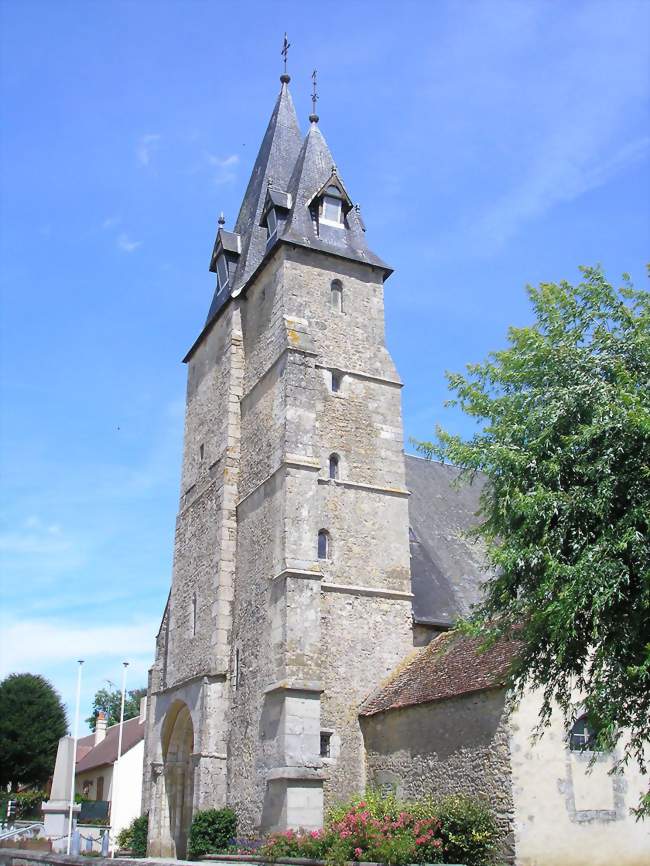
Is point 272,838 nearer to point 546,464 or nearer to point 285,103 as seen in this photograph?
point 546,464

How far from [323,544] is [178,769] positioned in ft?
24.4

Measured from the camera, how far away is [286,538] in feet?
56.9

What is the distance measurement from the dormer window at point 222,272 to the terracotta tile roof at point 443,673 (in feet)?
39.3

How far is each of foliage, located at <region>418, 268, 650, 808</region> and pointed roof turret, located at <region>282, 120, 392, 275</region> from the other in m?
11.0

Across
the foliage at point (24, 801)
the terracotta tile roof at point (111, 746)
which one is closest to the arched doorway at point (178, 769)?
the terracotta tile roof at point (111, 746)

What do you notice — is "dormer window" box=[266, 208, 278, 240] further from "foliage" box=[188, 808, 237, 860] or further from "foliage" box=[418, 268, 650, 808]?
"foliage" box=[188, 808, 237, 860]

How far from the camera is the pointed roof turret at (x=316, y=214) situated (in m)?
21.4

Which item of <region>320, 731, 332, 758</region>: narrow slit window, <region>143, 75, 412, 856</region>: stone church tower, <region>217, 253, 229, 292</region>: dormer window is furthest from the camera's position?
<region>217, 253, 229, 292</region>: dormer window

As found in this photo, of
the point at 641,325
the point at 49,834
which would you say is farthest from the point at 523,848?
the point at 49,834

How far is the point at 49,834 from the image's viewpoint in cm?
1864

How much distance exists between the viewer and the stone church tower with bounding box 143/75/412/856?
657 inches

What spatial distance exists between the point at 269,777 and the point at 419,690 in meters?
A: 3.26

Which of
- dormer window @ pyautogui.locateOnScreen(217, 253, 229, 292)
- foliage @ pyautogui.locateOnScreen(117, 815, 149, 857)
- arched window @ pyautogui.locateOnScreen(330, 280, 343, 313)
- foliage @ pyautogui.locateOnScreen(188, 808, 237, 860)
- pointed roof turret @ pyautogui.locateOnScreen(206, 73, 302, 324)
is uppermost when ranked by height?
pointed roof turret @ pyautogui.locateOnScreen(206, 73, 302, 324)

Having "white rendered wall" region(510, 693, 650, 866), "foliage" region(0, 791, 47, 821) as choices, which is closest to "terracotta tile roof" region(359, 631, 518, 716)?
"white rendered wall" region(510, 693, 650, 866)
